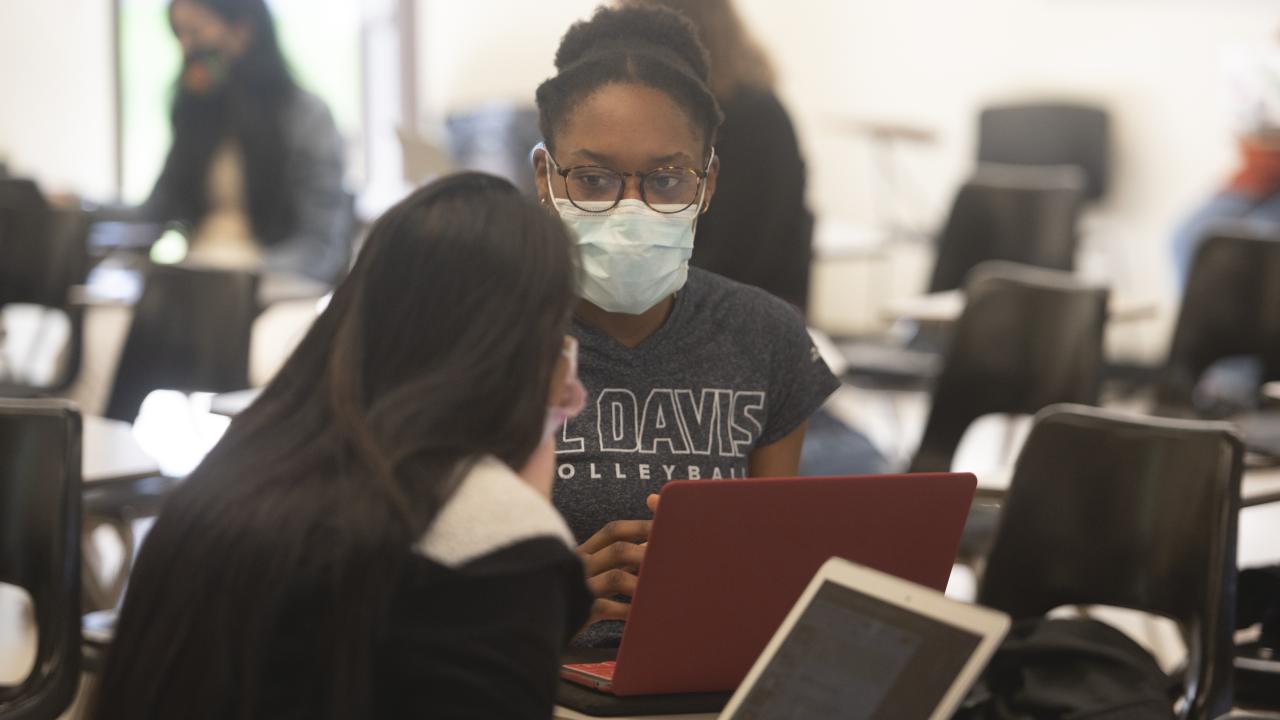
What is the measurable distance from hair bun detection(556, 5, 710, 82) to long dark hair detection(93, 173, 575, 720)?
1.74ft

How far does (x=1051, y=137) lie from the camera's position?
641 cm

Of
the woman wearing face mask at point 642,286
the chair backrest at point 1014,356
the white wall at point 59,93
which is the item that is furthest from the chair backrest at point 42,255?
the woman wearing face mask at point 642,286

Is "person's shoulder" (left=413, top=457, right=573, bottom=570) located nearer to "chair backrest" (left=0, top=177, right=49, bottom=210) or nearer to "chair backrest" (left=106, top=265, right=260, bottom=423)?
"chair backrest" (left=106, top=265, right=260, bottom=423)

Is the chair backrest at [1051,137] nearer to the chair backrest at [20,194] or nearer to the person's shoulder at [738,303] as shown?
the chair backrest at [20,194]

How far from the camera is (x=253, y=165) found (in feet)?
14.6

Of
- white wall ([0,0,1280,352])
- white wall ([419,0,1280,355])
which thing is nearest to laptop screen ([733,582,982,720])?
white wall ([0,0,1280,352])

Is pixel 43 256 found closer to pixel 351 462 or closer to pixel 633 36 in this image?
pixel 633 36

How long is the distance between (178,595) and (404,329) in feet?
0.77

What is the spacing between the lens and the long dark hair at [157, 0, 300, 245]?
14.4 ft

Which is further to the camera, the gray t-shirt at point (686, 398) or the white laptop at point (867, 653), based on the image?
the gray t-shirt at point (686, 398)

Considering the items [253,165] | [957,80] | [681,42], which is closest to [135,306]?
[253,165]

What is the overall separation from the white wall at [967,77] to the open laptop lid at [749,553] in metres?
4.73

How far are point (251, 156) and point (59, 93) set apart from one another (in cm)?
213

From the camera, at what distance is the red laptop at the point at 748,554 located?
119 centimetres
